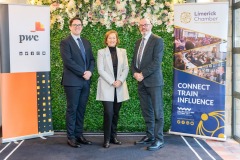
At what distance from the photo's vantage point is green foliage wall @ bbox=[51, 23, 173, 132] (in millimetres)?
4594

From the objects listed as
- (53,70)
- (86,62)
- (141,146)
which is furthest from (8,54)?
(141,146)

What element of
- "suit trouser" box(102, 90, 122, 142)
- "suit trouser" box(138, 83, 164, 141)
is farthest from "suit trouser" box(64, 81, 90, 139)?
"suit trouser" box(138, 83, 164, 141)

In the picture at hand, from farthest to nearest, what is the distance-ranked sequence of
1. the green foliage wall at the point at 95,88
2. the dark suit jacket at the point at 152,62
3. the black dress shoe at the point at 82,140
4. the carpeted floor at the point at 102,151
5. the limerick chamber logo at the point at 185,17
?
1. the green foliage wall at the point at 95,88
2. the limerick chamber logo at the point at 185,17
3. the black dress shoe at the point at 82,140
4. the dark suit jacket at the point at 152,62
5. the carpeted floor at the point at 102,151

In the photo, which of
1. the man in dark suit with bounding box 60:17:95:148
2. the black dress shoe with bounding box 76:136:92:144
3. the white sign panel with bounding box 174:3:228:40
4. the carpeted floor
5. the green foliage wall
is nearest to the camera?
the carpeted floor

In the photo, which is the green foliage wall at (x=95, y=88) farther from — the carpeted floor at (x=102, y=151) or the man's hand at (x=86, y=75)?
the man's hand at (x=86, y=75)

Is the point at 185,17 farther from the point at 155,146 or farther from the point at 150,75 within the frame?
the point at 155,146

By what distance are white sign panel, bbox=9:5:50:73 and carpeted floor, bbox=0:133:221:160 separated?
3.41ft

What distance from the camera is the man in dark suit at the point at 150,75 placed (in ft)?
12.3

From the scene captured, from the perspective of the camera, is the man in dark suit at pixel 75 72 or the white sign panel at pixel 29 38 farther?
the white sign panel at pixel 29 38

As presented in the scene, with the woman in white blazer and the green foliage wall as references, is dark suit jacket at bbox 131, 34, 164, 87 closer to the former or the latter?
the woman in white blazer

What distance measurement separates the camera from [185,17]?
4.31 m

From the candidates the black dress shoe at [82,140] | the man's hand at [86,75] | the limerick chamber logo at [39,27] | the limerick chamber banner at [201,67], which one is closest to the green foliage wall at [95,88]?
the limerick chamber banner at [201,67]

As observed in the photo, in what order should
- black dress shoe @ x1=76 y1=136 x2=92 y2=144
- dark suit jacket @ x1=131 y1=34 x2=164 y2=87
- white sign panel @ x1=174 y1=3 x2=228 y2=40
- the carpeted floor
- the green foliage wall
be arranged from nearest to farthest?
the carpeted floor, dark suit jacket @ x1=131 y1=34 x2=164 y2=87, black dress shoe @ x1=76 y1=136 x2=92 y2=144, white sign panel @ x1=174 y1=3 x2=228 y2=40, the green foliage wall

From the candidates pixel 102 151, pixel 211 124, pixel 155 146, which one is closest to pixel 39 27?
pixel 102 151
